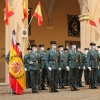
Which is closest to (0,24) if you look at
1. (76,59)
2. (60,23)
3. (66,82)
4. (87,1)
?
(60,23)

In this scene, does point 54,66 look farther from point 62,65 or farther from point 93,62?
point 62,65

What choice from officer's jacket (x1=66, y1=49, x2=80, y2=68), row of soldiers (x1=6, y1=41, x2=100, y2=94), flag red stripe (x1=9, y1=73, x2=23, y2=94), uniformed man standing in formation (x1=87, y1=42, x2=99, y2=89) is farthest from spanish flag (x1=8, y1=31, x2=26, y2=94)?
uniformed man standing in formation (x1=87, y1=42, x2=99, y2=89)

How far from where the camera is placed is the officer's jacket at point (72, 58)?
10.9m

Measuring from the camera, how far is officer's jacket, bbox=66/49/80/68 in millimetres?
10875

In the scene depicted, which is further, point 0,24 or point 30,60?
point 0,24

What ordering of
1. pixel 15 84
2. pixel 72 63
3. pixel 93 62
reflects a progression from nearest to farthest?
pixel 15 84, pixel 72 63, pixel 93 62

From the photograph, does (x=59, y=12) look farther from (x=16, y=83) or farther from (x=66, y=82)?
(x=16, y=83)

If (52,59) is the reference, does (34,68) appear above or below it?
below

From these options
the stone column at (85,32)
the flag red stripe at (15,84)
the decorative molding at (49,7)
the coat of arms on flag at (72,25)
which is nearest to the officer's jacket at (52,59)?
the flag red stripe at (15,84)

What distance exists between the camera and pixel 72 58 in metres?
11.0

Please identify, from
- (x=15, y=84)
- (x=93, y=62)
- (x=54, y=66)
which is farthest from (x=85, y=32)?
(x=15, y=84)

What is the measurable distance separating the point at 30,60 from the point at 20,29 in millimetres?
3645

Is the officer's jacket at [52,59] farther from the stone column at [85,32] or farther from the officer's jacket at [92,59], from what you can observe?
the stone column at [85,32]

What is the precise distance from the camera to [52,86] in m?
10.4
